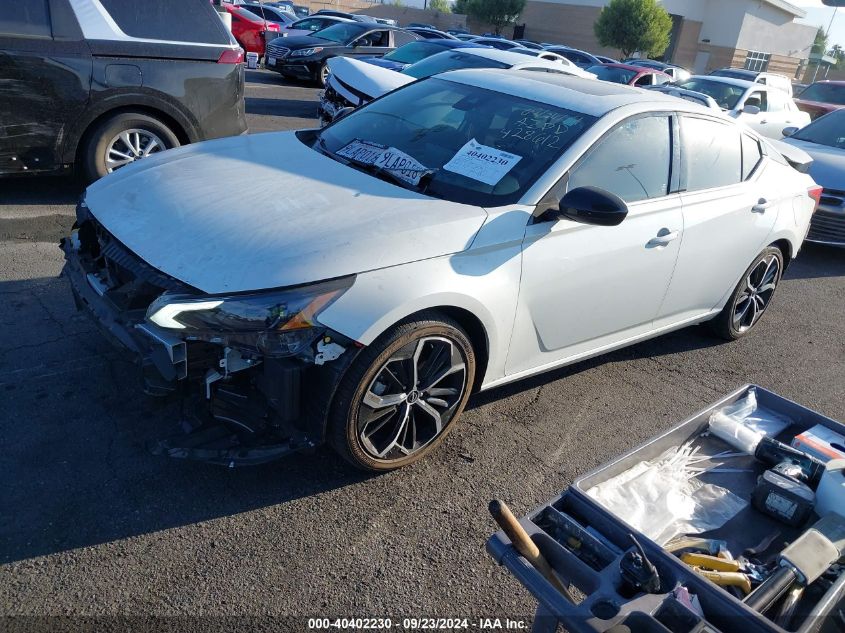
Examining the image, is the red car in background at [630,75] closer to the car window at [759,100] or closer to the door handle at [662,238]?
the car window at [759,100]

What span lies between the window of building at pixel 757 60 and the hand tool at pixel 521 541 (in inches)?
2372

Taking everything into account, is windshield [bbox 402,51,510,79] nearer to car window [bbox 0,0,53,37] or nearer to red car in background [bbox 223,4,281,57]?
car window [bbox 0,0,53,37]

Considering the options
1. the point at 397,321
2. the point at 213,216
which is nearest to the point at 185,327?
the point at 213,216

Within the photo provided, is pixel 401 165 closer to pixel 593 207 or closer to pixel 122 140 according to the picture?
pixel 593 207

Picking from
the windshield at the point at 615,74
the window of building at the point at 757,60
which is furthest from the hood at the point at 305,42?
the window of building at the point at 757,60

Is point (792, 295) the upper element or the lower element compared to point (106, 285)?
lower

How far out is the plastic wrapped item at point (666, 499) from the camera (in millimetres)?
2459

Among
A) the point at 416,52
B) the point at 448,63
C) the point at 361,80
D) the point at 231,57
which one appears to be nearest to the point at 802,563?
the point at 231,57

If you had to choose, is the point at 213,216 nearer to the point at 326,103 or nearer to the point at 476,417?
the point at 476,417

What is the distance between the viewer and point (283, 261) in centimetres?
272

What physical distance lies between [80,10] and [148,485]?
444cm

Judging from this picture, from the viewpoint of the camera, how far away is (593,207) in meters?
3.18

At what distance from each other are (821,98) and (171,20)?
15.9 meters

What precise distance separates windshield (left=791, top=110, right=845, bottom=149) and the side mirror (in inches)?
284
